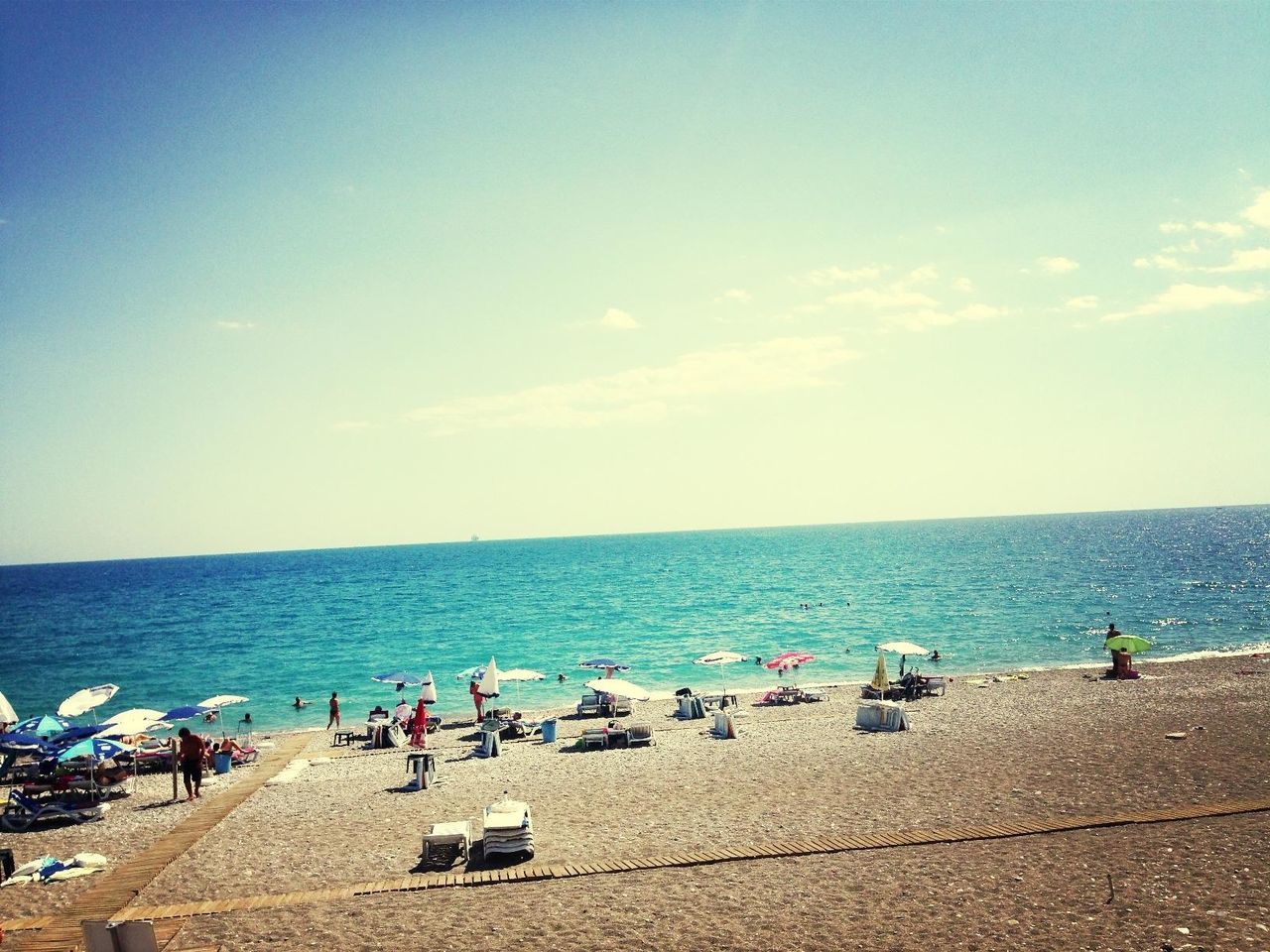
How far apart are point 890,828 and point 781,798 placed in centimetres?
→ 278

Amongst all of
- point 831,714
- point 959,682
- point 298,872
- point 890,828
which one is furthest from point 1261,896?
point 959,682

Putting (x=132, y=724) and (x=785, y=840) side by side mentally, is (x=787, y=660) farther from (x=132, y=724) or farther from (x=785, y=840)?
(x=132, y=724)

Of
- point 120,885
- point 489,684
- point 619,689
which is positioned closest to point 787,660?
point 619,689

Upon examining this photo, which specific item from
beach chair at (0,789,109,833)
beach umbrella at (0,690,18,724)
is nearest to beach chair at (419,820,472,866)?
beach chair at (0,789,109,833)

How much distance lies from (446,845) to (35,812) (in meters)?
11.7

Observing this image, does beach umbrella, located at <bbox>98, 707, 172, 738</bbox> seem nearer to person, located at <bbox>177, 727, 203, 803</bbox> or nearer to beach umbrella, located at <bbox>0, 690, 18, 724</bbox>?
person, located at <bbox>177, 727, 203, 803</bbox>

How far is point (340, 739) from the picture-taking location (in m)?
27.7

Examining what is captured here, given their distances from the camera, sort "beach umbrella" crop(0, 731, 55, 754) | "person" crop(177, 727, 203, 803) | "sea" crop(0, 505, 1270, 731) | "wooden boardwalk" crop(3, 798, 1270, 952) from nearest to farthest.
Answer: "wooden boardwalk" crop(3, 798, 1270, 952)
"person" crop(177, 727, 203, 803)
"beach umbrella" crop(0, 731, 55, 754)
"sea" crop(0, 505, 1270, 731)

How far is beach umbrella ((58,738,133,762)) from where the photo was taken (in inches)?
738

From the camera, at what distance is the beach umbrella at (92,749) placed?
18.8 meters

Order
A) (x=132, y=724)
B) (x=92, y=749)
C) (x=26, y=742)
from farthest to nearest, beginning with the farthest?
(x=132, y=724) → (x=26, y=742) → (x=92, y=749)

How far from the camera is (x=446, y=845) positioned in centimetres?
1316

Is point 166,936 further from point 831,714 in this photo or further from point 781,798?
point 831,714

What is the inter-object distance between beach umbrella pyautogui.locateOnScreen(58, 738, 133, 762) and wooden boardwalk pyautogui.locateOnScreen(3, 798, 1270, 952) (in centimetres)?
845
